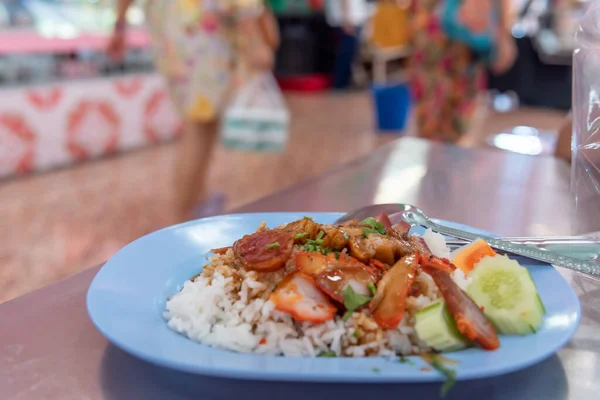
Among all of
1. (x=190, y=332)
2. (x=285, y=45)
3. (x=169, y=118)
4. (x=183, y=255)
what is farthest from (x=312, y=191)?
(x=285, y=45)

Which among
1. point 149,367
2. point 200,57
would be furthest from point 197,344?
point 200,57

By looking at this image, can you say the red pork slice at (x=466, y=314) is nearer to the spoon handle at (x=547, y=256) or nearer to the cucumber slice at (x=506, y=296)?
the cucumber slice at (x=506, y=296)

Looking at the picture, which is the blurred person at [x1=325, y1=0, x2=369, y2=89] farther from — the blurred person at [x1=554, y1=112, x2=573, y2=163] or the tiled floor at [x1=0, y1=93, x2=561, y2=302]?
the blurred person at [x1=554, y1=112, x2=573, y2=163]

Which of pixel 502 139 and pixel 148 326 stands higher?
pixel 148 326

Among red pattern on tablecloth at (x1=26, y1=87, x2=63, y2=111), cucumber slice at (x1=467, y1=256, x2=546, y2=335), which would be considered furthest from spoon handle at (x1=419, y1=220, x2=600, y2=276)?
red pattern on tablecloth at (x1=26, y1=87, x2=63, y2=111)

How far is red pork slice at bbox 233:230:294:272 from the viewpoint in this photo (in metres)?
0.59

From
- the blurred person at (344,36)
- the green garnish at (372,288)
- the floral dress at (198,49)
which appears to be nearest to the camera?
the green garnish at (372,288)

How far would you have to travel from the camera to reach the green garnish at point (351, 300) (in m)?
0.53

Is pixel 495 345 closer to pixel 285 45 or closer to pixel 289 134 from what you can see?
pixel 289 134

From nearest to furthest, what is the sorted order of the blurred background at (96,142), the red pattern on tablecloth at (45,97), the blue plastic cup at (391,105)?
the blurred background at (96,142) < the red pattern on tablecloth at (45,97) < the blue plastic cup at (391,105)

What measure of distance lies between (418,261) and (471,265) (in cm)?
9

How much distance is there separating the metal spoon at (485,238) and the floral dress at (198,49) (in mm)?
1332

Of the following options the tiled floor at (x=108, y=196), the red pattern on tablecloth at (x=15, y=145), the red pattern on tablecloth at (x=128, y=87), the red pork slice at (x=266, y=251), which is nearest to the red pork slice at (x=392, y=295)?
the red pork slice at (x=266, y=251)

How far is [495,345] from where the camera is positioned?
1.63 feet
